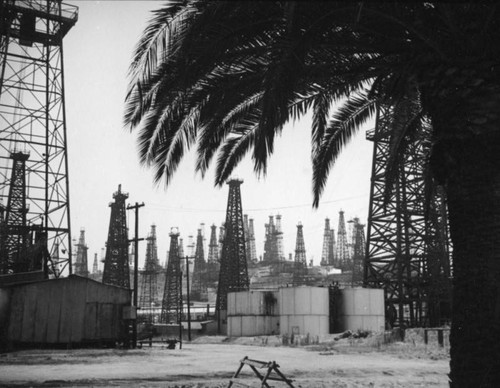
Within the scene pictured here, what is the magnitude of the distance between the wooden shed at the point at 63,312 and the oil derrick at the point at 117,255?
30.7 m

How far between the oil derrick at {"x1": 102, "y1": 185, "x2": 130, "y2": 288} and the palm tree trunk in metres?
54.0

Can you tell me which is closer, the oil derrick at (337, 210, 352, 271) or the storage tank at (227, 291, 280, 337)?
the storage tank at (227, 291, 280, 337)

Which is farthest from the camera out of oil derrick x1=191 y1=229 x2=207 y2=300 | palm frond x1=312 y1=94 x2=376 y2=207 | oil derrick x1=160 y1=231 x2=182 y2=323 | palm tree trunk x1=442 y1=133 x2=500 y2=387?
oil derrick x1=191 y1=229 x2=207 y2=300

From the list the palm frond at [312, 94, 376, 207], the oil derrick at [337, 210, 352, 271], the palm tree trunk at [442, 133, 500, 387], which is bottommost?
the palm tree trunk at [442, 133, 500, 387]

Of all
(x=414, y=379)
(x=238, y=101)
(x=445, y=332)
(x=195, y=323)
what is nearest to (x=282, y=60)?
(x=238, y=101)

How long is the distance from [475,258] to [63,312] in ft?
77.5

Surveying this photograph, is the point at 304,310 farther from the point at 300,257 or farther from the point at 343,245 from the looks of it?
the point at 343,245

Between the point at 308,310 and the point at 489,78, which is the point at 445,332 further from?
the point at 489,78

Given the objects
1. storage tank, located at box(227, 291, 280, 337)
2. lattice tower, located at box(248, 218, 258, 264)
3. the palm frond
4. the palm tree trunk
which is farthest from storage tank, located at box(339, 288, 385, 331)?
lattice tower, located at box(248, 218, 258, 264)

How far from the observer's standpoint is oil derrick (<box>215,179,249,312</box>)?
191 ft

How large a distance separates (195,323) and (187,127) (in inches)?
2054

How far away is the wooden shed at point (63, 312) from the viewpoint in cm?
2477

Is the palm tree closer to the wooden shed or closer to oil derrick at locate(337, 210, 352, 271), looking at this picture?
the wooden shed

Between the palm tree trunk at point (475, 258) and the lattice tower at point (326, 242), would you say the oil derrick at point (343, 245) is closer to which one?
the lattice tower at point (326, 242)
